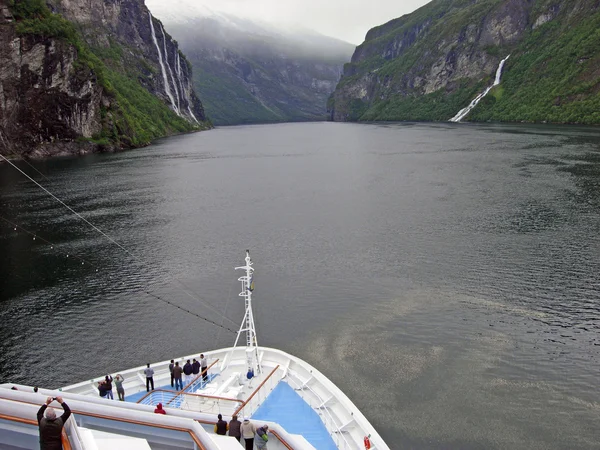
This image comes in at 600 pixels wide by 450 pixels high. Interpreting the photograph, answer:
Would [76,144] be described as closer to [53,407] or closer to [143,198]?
[143,198]

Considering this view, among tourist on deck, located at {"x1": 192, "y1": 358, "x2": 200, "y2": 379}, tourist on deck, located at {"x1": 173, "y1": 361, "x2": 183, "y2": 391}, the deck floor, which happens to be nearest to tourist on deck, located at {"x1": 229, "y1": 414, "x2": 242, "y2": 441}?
the deck floor

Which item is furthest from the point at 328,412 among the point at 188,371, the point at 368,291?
the point at 368,291

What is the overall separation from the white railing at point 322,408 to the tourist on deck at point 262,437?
9394 mm

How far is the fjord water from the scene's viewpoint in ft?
88.7

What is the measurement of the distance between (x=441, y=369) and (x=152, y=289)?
2616 cm

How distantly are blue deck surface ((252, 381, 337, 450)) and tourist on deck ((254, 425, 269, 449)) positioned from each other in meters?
9.28

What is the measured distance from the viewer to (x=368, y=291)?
40.6m

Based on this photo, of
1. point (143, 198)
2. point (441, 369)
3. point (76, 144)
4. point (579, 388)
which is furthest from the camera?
point (76, 144)

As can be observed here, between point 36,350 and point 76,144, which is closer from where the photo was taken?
point 36,350

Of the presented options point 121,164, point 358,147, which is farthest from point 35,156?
point 358,147

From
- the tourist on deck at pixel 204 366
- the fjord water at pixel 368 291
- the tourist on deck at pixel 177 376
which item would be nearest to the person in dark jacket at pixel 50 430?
the tourist on deck at pixel 177 376

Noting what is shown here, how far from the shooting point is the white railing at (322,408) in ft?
66.3

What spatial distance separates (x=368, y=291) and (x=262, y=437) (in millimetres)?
29844

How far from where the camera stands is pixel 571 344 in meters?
31.0
